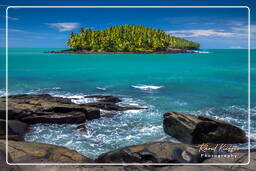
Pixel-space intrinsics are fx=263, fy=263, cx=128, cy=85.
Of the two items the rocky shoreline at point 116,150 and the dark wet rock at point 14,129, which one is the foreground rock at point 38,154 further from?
the dark wet rock at point 14,129

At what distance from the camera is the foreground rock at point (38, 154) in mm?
6090

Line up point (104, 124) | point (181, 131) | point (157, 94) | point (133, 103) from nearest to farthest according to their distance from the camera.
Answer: point (181, 131), point (104, 124), point (133, 103), point (157, 94)

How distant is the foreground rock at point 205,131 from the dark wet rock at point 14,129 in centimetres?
701

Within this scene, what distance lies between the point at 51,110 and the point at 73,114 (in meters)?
1.32

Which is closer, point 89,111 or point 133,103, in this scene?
point 89,111

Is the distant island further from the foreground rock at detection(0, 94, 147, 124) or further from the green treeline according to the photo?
the foreground rock at detection(0, 94, 147, 124)

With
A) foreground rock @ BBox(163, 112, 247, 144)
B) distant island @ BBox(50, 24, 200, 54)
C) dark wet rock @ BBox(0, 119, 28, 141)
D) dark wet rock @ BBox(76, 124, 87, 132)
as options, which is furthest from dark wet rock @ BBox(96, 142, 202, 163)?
dark wet rock @ BBox(76, 124, 87, 132)

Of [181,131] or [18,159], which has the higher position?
[18,159]

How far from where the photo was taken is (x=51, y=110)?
14.9 metres

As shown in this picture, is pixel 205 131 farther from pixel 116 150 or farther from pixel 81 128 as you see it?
pixel 81 128

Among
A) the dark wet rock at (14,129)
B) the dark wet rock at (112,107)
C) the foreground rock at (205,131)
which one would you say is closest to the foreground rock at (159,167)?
the foreground rock at (205,131)

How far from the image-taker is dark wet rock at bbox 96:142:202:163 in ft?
20.8

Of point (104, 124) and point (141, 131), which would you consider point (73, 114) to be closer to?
point (104, 124)

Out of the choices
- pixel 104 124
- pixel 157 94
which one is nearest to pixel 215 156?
pixel 104 124
